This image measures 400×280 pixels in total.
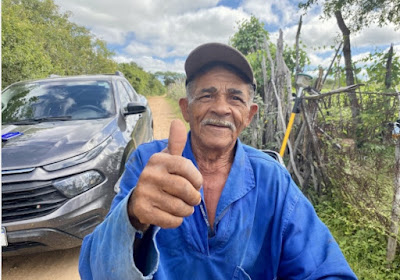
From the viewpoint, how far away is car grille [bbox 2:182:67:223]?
1.96m

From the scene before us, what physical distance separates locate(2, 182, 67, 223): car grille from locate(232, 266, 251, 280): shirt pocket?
1.62 metres

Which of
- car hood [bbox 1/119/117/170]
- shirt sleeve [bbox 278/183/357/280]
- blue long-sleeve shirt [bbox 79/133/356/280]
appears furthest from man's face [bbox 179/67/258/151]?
car hood [bbox 1/119/117/170]

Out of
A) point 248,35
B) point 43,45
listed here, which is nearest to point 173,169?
point 248,35

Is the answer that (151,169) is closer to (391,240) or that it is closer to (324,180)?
(391,240)

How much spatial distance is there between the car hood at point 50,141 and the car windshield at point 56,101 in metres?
0.25

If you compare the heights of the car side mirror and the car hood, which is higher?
the car side mirror

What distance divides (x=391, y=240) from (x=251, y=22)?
7905 millimetres

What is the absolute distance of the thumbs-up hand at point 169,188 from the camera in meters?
0.73

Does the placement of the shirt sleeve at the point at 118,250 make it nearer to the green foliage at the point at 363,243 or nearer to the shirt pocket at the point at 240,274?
the shirt pocket at the point at 240,274

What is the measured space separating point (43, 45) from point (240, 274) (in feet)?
44.6

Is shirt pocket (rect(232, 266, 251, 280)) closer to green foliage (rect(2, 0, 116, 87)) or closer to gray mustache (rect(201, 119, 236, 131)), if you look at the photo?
gray mustache (rect(201, 119, 236, 131))

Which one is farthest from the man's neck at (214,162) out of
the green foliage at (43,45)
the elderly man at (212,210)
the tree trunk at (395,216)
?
the green foliage at (43,45)

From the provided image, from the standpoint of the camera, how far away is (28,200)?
199 centimetres

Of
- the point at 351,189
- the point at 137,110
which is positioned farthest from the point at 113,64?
the point at 351,189
